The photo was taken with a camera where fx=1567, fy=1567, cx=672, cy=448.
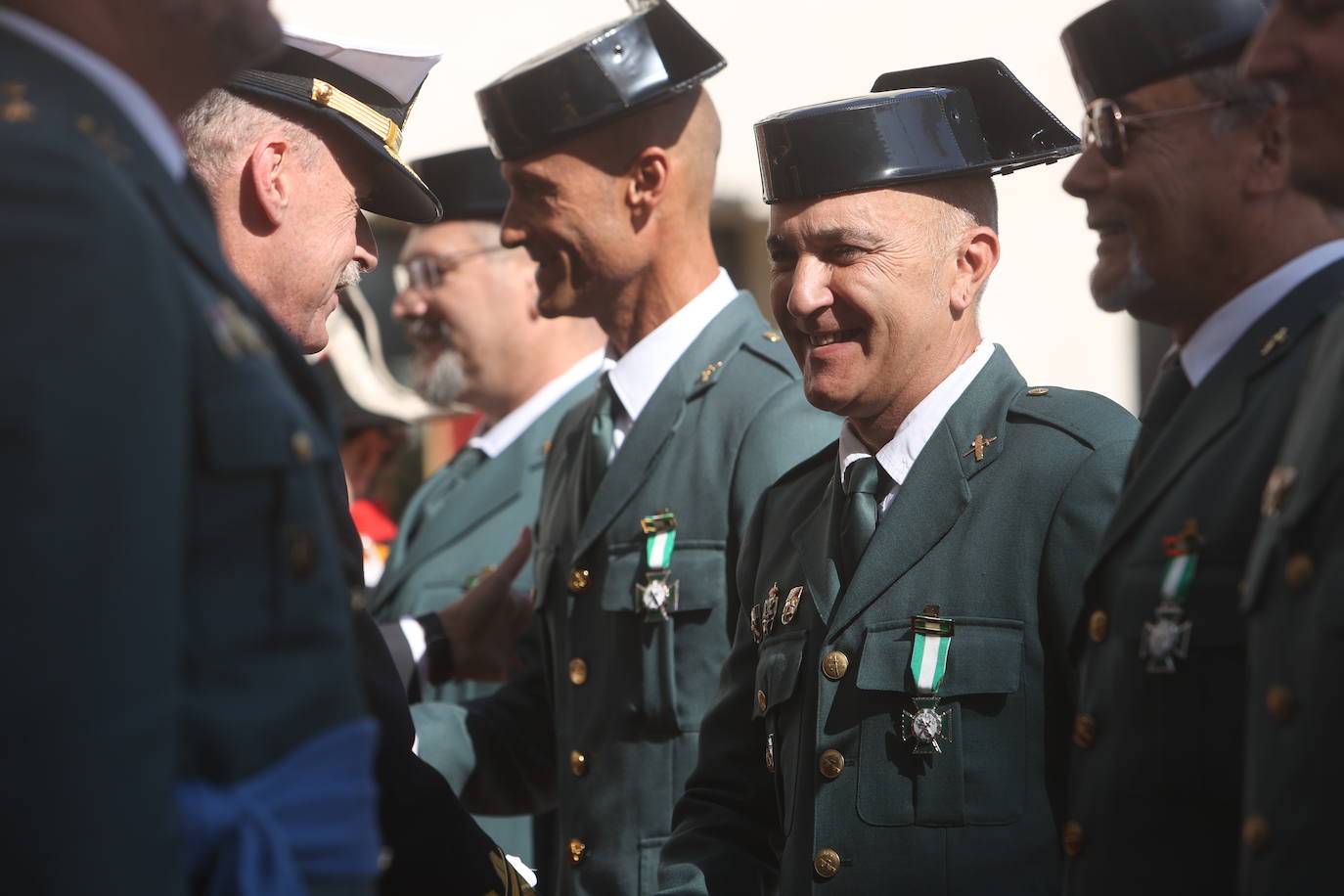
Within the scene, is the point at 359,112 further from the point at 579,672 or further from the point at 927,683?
the point at 927,683

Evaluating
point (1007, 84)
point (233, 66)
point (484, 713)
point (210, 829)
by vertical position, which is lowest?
point (484, 713)

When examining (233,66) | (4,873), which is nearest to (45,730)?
(4,873)

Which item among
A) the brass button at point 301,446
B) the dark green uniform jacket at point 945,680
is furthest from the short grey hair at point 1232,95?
the brass button at point 301,446

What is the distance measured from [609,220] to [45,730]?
2.75 m

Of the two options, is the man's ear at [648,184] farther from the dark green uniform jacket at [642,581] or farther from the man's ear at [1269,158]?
the man's ear at [1269,158]

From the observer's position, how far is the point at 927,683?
257cm

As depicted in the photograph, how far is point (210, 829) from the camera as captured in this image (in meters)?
1.46

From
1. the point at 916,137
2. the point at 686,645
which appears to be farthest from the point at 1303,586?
the point at 686,645

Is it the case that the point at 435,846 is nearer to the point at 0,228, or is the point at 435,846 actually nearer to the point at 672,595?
the point at 672,595

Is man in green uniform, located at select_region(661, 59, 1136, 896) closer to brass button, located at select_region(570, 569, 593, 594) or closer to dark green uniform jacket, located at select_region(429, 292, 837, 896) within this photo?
dark green uniform jacket, located at select_region(429, 292, 837, 896)

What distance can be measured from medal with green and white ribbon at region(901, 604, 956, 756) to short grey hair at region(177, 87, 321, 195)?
1.46 m

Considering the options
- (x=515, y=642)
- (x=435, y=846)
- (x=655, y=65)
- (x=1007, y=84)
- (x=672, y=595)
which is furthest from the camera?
(x=515, y=642)

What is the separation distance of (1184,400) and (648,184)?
194 cm

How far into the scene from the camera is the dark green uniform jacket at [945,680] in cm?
252
